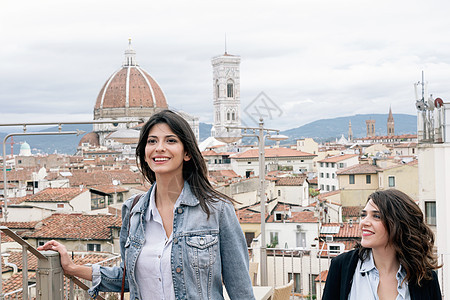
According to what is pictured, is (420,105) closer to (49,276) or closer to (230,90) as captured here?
(49,276)

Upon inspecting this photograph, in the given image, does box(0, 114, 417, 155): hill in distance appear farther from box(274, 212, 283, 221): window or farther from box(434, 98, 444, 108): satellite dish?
box(434, 98, 444, 108): satellite dish

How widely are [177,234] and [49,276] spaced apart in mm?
453

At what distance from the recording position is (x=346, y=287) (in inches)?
74.2

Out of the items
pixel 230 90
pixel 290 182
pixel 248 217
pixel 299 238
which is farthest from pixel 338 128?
pixel 299 238

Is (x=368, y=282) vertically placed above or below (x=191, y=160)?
below

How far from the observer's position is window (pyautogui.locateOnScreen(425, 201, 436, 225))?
29.3 ft

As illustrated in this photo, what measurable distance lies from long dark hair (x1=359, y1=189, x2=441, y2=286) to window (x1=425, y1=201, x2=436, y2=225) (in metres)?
7.52

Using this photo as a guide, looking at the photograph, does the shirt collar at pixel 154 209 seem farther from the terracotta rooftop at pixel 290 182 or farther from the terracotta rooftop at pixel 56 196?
the terracotta rooftop at pixel 290 182

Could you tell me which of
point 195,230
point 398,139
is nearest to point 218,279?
point 195,230

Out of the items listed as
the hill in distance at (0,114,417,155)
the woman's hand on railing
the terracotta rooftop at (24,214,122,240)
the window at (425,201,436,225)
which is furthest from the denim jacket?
the hill in distance at (0,114,417,155)

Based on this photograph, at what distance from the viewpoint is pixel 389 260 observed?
6.29 ft

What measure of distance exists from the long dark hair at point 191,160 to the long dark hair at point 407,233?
1.81 ft

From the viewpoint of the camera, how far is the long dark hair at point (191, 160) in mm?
1714

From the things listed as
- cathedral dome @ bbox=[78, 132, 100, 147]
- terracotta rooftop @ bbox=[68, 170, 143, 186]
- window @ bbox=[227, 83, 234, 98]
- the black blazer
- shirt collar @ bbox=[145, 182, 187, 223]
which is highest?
window @ bbox=[227, 83, 234, 98]
